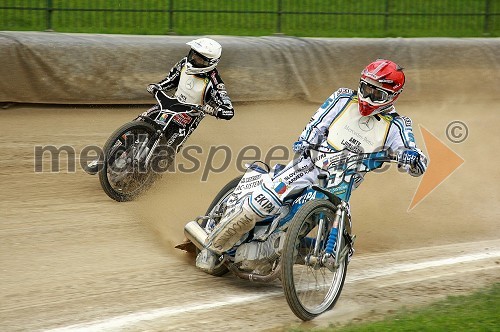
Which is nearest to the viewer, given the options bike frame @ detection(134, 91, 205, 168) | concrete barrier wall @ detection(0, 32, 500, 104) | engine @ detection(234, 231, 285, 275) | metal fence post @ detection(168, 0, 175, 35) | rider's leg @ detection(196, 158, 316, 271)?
rider's leg @ detection(196, 158, 316, 271)

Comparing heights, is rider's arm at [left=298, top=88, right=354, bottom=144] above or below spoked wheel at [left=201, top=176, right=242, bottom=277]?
above

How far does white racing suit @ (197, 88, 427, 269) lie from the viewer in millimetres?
6863

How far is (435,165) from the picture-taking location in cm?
1288

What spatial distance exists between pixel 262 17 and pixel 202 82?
6062 millimetres

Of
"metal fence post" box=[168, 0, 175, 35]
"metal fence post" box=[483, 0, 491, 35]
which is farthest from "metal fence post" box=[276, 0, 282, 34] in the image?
"metal fence post" box=[483, 0, 491, 35]

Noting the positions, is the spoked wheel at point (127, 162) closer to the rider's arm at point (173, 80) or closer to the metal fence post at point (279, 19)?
the rider's arm at point (173, 80)

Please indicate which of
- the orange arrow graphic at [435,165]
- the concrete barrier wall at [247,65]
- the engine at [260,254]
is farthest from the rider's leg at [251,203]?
the concrete barrier wall at [247,65]

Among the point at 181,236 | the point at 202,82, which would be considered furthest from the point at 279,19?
the point at 181,236

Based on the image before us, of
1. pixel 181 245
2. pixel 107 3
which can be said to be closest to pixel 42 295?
pixel 181 245

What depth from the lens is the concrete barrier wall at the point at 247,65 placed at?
12281mm

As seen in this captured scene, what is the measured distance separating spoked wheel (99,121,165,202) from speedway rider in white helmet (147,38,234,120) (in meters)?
0.79

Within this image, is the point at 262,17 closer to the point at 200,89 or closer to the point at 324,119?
the point at 200,89

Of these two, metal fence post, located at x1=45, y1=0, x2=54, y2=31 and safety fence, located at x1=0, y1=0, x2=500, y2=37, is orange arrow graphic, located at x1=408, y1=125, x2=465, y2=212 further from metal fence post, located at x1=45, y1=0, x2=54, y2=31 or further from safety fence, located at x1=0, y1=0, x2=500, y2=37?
metal fence post, located at x1=45, y1=0, x2=54, y2=31

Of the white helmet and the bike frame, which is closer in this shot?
the bike frame
